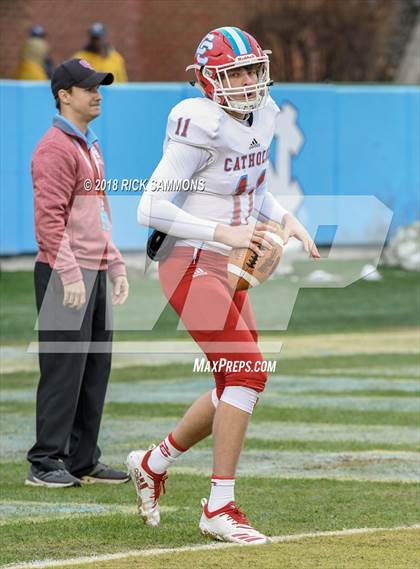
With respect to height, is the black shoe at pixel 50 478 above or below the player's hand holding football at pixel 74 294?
below

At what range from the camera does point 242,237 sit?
609 cm

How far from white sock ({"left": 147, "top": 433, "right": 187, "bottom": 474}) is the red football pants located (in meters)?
0.40

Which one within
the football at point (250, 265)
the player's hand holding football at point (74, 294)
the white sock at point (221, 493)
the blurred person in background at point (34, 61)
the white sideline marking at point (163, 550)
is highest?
the football at point (250, 265)

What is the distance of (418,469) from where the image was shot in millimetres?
7879

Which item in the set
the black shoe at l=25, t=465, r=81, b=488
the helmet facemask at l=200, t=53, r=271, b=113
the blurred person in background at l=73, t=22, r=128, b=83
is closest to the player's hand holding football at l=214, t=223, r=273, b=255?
the helmet facemask at l=200, t=53, r=271, b=113

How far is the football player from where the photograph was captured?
6.11 metres

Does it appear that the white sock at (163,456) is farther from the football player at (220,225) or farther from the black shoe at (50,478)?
the black shoe at (50,478)

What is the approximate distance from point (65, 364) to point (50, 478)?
1.82 feet

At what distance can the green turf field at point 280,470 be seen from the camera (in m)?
5.97

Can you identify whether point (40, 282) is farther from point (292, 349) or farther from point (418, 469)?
point (292, 349)

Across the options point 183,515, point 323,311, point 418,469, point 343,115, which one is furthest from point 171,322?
point 183,515

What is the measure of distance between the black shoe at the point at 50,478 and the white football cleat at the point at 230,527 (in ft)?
4.81

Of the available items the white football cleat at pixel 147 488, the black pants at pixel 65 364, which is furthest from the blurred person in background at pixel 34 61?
the white football cleat at pixel 147 488

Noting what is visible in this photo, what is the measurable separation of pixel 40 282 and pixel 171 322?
6.88 m
